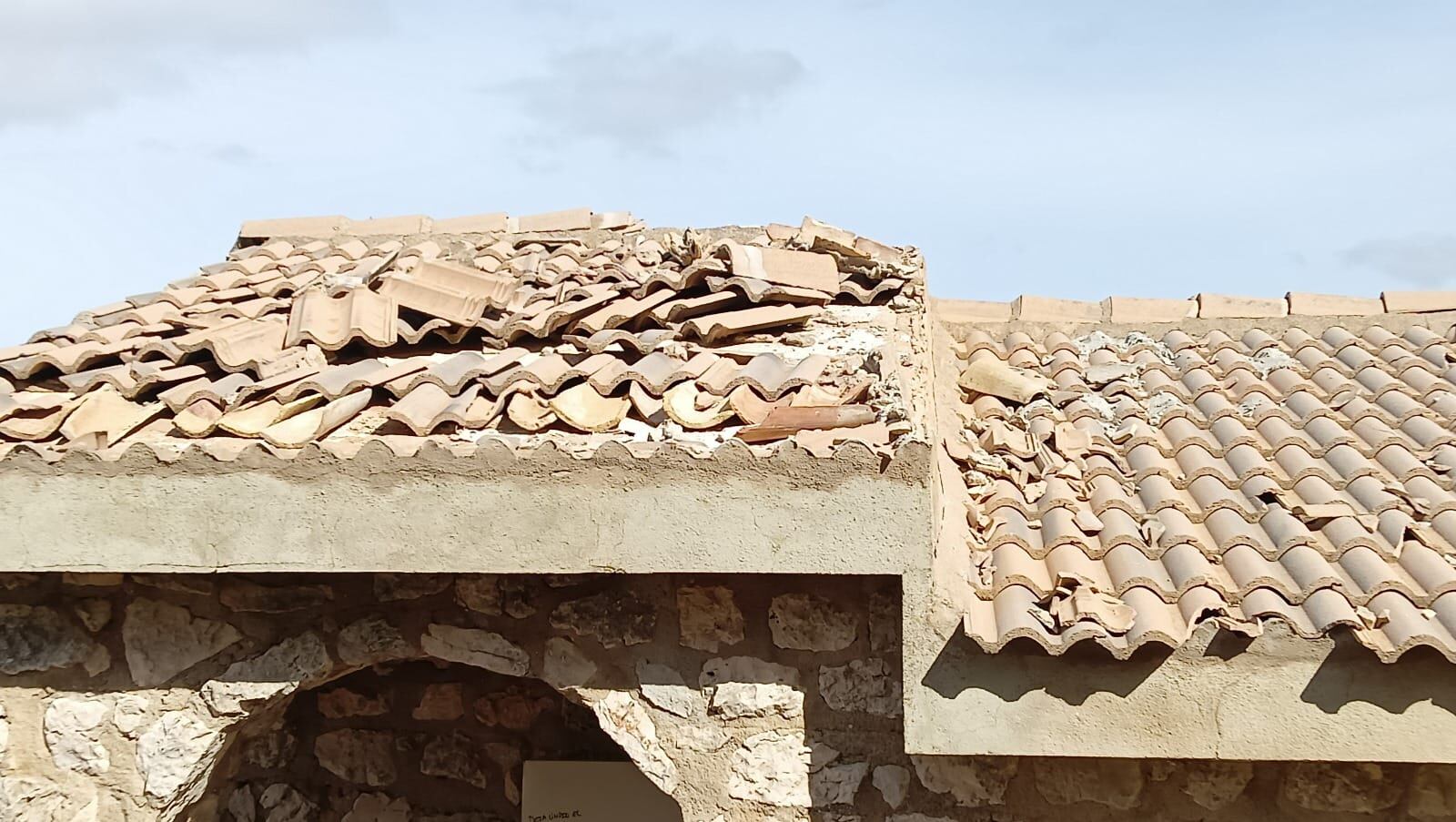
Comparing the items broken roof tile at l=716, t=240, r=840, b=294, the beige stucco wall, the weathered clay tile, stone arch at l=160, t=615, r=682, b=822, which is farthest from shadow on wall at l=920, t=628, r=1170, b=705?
broken roof tile at l=716, t=240, r=840, b=294

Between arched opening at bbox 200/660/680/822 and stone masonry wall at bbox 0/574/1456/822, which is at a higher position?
stone masonry wall at bbox 0/574/1456/822

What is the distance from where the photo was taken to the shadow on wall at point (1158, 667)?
3.54 m

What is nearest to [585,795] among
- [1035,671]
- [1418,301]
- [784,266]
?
[784,266]

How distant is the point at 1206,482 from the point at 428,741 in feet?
12.2

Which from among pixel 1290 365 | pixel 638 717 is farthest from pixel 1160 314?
pixel 638 717

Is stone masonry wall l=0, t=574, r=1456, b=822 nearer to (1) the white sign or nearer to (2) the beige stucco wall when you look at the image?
(2) the beige stucco wall

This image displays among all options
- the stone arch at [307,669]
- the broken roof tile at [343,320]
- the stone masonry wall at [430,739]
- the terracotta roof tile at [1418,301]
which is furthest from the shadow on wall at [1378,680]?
the terracotta roof tile at [1418,301]

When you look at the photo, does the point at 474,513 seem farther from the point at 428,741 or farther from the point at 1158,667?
the point at 428,741

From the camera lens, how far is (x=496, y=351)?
513 cm

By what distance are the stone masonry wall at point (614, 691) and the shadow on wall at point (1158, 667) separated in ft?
1.20

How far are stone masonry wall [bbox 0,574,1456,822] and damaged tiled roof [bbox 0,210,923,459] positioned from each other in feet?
1.71

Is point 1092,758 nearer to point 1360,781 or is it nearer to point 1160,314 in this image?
point 1360,781

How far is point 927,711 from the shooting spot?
370 cm

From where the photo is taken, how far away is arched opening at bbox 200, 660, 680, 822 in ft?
19.9
